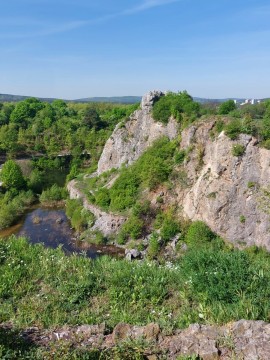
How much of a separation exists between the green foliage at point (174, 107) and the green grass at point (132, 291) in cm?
2344

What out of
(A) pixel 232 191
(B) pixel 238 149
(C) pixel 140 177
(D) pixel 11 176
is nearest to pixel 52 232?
(C) pixel 140 177

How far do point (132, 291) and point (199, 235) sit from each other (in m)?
17.1

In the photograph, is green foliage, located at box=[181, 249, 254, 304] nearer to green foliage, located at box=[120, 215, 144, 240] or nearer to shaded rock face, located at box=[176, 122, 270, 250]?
shaded rock face, located at box=[176, 122, 270, 250]

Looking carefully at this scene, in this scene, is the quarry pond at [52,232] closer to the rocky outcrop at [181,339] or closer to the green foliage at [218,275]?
the green foliage at [218,275]

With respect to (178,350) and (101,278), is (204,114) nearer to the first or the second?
(101,278)

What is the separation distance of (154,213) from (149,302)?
20.5 m

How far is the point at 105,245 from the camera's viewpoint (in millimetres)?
28641

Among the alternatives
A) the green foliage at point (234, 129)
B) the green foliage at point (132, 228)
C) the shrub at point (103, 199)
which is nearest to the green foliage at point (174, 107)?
the green foliage at point (234, 129)

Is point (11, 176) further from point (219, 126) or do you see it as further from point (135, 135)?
point (219, 126)

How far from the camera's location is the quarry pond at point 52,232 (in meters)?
28.0

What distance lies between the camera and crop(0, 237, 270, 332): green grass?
7.30m

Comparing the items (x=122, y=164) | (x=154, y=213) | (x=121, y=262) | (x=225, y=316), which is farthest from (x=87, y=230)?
(x=225, y=316)

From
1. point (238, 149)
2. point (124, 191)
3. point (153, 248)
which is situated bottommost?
point (153, 248)

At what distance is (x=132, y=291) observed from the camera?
347 inches
